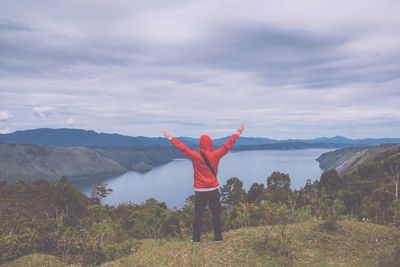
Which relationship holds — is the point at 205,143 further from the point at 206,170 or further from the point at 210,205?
the point at 210,205

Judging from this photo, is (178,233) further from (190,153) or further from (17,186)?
(17,186)

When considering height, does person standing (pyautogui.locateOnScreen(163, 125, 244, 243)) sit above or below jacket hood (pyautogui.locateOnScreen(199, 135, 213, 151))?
below

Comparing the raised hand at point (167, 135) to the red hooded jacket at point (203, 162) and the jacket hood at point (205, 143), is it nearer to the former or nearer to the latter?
the red hooded jacket at point (203, 162)

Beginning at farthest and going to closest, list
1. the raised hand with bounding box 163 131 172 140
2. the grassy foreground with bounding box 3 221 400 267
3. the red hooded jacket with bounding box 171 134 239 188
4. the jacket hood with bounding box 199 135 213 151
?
the raised hand with bounding box 163 131 172 140
the jacket hood with bounding box 199 135 213 151
the red hooded jacket with bounding box 171 134 239 188
the grassy foreground with bounding box 3 221 400 267

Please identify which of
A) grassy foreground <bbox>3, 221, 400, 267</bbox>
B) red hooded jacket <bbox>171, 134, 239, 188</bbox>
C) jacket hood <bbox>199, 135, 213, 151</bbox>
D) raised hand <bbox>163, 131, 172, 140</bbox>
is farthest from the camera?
raised hand <bbox>163, 131, 172, 140</bbox>

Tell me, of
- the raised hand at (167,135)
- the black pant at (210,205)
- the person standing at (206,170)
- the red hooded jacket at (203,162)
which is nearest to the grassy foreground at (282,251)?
the black pant at (210,205)

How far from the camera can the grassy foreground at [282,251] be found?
7098mm

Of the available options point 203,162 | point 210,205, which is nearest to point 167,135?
point 203,162

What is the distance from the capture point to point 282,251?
7.41 metres

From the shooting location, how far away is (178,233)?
11.0 metres

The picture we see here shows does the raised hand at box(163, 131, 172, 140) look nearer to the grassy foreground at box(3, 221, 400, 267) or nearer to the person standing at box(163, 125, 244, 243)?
the person standing at box(163, 125, 244, 243)

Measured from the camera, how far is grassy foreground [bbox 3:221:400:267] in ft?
23.3

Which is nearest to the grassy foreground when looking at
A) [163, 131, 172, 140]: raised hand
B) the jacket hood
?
the jacket hood

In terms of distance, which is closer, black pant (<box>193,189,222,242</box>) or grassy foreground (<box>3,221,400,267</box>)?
grassy foreground (<box>3,221,400,267</box>)
